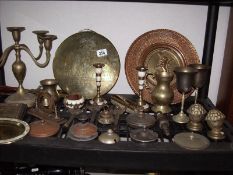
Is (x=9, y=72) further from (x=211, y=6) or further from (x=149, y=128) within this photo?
(x=211, y=6)

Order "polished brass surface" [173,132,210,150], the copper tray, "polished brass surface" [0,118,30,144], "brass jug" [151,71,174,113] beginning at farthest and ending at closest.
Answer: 1. the copper tray
2. "brass jug" [151,71,174,113]
3. "polished brass surface" [0,118,30,144]
4. "polished brass surface" [173,132,210,150]

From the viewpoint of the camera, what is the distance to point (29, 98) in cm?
131

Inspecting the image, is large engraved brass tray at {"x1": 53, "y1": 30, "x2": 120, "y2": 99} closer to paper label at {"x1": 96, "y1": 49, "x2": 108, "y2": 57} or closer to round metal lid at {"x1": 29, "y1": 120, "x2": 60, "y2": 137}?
paper label at {"x1": 96, "y1": 49, "x2": 108, "y2": 57}

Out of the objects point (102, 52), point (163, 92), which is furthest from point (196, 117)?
point (102, 52)

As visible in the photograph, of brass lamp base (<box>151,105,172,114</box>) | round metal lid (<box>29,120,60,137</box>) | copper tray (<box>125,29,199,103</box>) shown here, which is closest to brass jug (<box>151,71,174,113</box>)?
brass lamp base (<box>151,105,172,114</box>)

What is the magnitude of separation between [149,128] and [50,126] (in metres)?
0.41

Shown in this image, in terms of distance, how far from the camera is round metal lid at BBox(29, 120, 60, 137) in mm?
1069

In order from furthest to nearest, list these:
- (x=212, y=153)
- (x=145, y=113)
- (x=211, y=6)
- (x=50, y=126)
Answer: (x=211, y=6), (x=145, y=113), (x=50, y=126), (x=212, y=153)

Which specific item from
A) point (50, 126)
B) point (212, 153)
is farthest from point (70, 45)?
point (212, 153)

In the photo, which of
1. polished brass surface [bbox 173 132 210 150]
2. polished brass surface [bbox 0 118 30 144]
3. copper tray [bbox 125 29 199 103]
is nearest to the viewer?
polished brass surface [bbox 173 132 210 150]

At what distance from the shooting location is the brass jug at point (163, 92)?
1223 mm

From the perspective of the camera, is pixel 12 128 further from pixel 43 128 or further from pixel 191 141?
pixel 191 141

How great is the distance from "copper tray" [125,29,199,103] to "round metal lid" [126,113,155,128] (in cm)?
17

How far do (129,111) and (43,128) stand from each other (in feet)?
1.31
